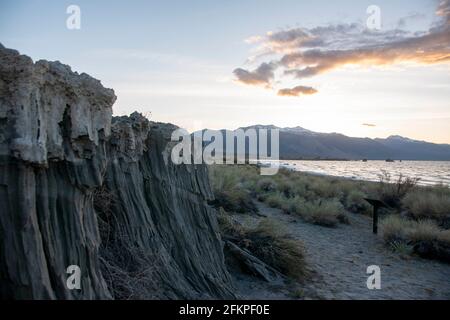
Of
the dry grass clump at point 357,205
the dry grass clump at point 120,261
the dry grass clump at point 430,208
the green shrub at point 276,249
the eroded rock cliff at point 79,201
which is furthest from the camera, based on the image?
the dry grass clump at point 357,205

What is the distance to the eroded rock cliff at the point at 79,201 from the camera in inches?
141

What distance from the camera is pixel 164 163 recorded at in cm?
657

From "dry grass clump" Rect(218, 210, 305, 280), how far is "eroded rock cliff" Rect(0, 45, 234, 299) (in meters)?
2.52

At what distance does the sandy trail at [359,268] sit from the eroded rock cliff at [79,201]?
2613 mm

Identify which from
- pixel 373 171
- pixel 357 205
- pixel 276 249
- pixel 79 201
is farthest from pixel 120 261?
pixel 373 171

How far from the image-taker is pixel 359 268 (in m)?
9.59

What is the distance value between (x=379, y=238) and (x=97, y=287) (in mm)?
10584

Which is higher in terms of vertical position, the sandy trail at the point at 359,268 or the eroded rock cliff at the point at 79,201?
the eroded rock cliff at the point at 79,201

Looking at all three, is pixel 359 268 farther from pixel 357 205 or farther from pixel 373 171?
pixel 373 171

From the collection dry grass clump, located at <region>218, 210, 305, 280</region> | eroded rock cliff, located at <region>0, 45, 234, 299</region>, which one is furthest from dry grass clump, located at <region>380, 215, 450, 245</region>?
eroded rock cliff, located at <region>0, 45, 234, 299</region>

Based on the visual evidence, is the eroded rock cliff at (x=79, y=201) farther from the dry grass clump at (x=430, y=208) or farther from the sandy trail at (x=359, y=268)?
the dry grass clump at (x=430, y=208)

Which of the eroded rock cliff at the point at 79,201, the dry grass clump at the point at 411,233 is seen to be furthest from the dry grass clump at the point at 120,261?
the dry grass clump at the point at 411,233

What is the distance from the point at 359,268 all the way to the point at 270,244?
2.26 metres
